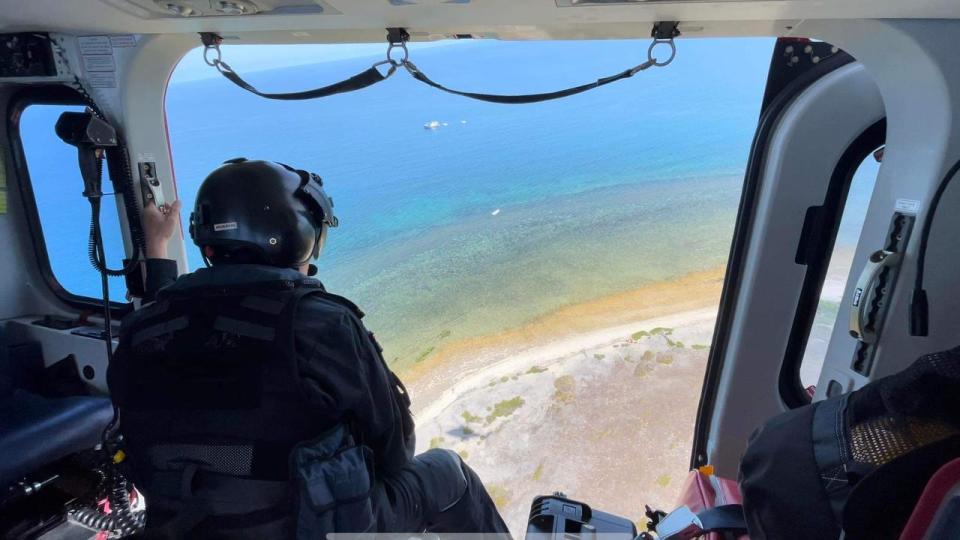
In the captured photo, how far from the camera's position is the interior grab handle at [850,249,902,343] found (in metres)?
1.36

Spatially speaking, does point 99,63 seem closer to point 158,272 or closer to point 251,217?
point 158,272

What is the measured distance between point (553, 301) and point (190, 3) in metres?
7.12

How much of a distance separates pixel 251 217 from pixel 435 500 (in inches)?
43.7

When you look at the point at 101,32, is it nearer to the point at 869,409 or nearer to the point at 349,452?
the point at 349,452

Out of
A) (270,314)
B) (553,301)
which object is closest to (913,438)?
(270,314)

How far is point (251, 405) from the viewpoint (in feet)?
4.43

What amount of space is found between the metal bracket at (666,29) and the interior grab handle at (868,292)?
0.79 meters

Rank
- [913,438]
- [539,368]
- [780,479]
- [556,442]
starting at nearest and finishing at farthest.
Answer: [913,438], [780,479], [556,442], [539,368]

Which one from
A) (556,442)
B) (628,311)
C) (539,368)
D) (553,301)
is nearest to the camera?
(556,442)

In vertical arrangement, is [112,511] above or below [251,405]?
below

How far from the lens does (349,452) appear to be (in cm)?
144

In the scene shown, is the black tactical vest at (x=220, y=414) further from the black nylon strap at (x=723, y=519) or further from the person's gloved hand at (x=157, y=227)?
the person's gloved hand at (x=157, y=227)

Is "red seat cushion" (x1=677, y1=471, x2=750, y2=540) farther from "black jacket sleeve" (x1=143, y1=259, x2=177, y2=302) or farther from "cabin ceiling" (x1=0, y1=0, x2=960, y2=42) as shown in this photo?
"black jacket sleeve" (x1=143, y1=259, x2=177, y2=302)

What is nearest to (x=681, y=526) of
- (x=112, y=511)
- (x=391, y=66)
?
(x=391, y=66)
